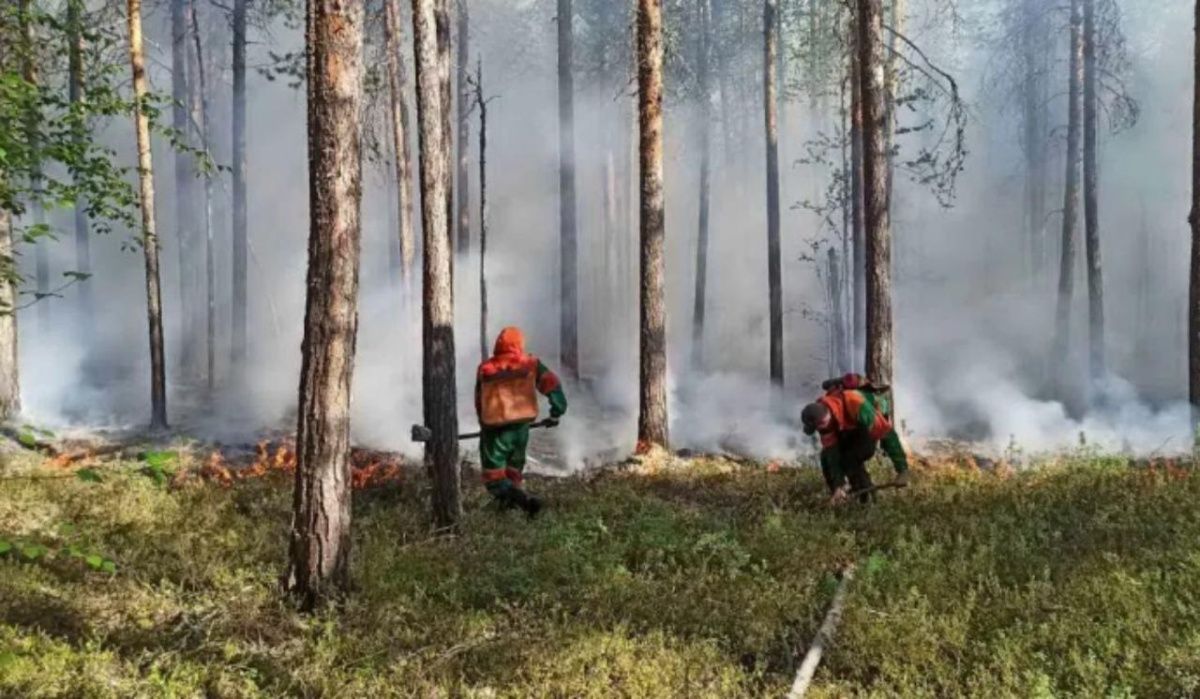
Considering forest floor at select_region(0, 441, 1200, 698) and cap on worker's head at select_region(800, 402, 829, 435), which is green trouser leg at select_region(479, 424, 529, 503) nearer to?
forest floor at select_region(0, 441, 1200, 698)

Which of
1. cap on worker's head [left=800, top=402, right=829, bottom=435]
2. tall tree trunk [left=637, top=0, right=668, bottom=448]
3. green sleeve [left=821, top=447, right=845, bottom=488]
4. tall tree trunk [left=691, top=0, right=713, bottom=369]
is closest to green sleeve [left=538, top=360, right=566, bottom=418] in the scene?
cap on worker's head [left=800, top=402, right=829, bottom=435]

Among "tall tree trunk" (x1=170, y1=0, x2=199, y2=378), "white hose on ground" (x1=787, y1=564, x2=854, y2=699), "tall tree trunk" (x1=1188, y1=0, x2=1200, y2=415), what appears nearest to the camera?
"white hose on ground" (x1=787, y1=564, x2=854, y2=699)

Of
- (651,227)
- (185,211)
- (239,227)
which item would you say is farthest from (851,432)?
(185,211)

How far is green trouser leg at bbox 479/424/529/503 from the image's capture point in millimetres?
8336

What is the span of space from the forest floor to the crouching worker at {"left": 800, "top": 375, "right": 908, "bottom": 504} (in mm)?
334

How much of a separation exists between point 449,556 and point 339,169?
10.5 ft

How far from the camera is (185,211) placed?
2809 cm

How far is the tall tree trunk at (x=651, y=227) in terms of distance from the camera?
11094mm

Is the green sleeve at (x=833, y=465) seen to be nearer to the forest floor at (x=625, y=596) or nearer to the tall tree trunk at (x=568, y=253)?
the forest floor at (x=625, y=596)

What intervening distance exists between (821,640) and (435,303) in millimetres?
4557

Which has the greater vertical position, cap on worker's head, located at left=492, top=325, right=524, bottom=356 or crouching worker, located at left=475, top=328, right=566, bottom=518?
cap on worker's head, located at left=492, top=325, right=524, bottom=356

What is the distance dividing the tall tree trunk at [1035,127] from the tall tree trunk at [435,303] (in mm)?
26702

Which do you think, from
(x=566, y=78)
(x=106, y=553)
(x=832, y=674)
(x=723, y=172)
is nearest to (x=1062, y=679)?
(x=832, y=674)

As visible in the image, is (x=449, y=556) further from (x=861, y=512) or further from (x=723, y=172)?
(x=723, y=172)
